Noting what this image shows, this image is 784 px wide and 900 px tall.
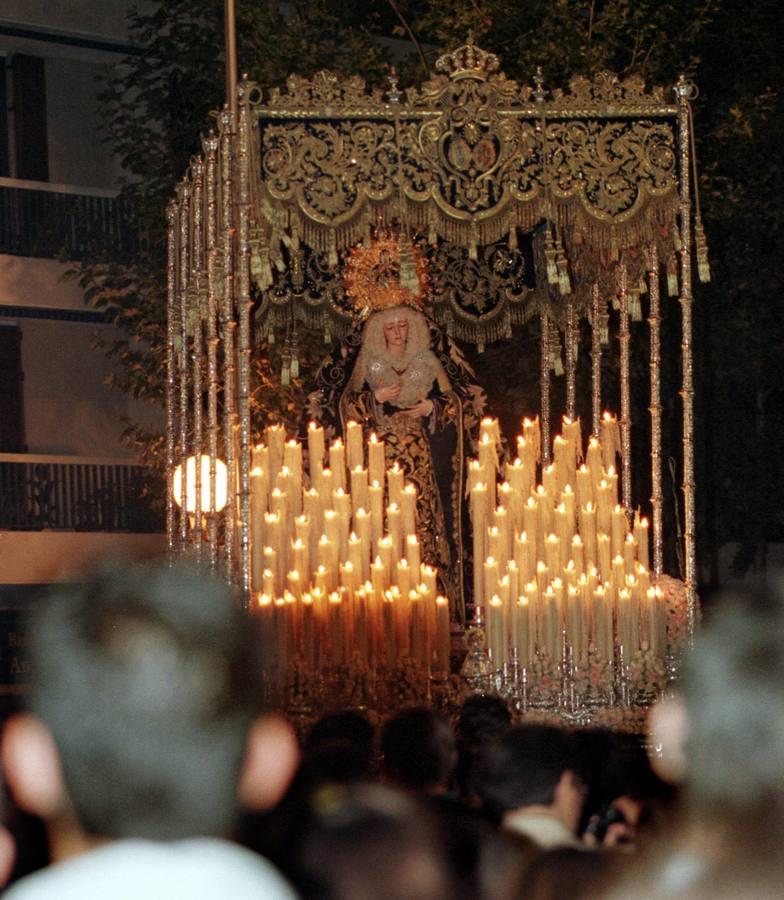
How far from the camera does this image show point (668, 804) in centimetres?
510

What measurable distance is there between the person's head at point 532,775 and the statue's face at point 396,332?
25.0ft

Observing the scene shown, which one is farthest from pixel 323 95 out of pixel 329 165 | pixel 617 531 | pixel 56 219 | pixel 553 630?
pixel 56 219

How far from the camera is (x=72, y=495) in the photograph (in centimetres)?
1952

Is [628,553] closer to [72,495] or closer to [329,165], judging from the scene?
[329,165]

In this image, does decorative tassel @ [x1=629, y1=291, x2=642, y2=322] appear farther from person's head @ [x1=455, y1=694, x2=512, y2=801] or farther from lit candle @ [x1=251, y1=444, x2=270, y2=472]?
Result: person's head @ [x1=455, y1=694, x2=512, y2=801]

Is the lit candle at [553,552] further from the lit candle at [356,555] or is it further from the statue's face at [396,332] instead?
the statue's face at [396,332]

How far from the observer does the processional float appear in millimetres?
9477

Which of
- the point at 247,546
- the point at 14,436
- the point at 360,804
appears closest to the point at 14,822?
the point at 360,804

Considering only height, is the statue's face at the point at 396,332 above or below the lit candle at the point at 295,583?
above

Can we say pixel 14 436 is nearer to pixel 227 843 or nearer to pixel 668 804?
pixel 668 804

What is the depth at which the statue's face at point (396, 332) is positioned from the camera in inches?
455

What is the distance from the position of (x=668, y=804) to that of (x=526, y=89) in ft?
17.5

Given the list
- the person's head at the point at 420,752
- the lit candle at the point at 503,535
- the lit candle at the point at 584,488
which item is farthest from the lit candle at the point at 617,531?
the person's head at the point at 420,752

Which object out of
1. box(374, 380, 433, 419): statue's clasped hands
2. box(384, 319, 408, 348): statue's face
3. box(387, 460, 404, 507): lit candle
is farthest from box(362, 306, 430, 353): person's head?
box(387, 460, 404, 507): lit candle
